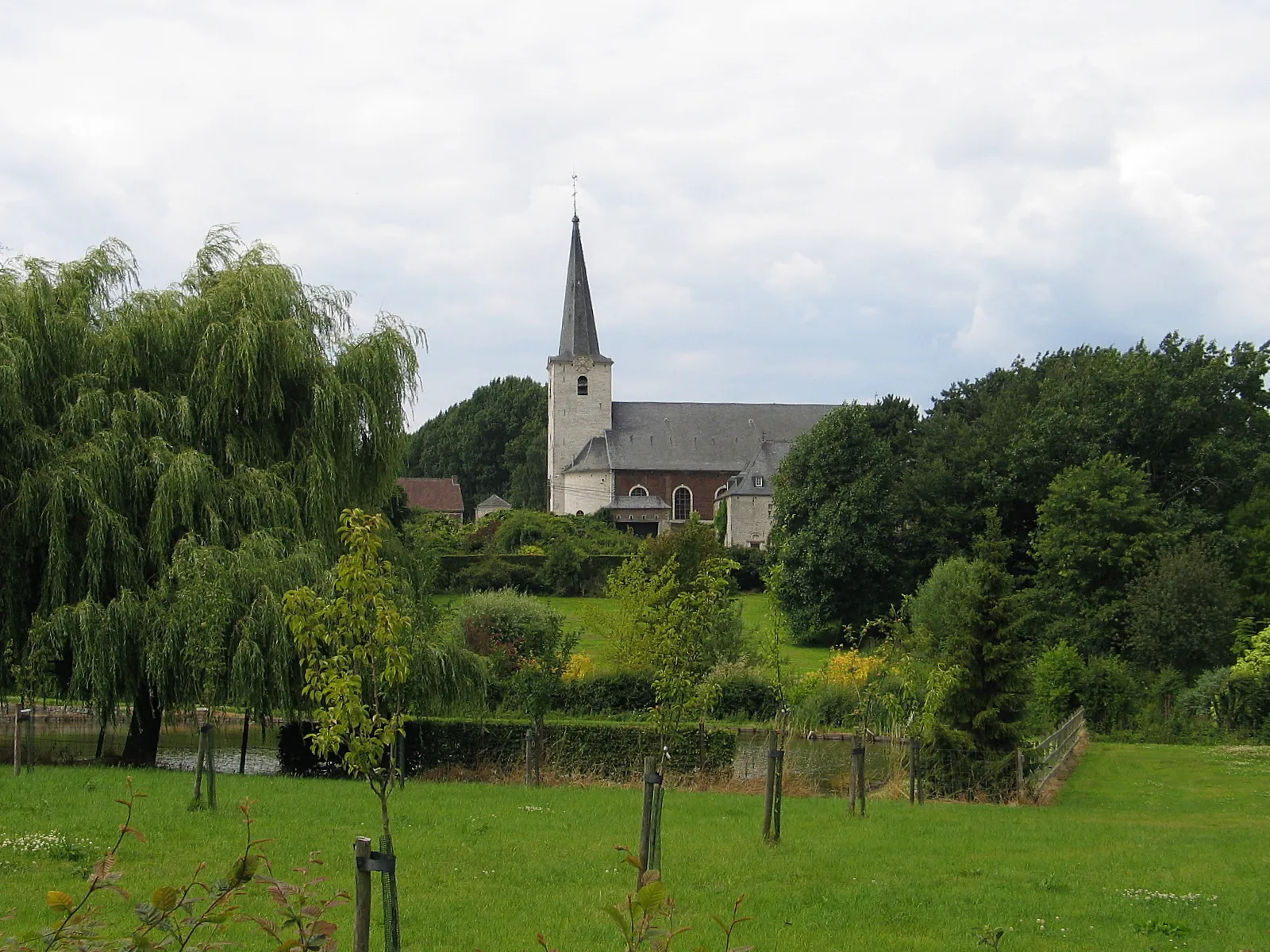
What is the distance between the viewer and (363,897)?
16.4 ft

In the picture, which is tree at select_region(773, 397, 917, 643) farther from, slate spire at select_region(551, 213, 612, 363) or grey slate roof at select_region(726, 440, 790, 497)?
slate spire at select_region(551, 213, 612, 363)

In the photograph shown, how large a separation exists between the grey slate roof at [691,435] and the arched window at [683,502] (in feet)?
4.22

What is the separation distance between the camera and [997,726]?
1761 cm

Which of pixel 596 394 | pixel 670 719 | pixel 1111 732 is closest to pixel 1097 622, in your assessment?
pixel 1111 732

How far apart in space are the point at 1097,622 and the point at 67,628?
87.7 feet

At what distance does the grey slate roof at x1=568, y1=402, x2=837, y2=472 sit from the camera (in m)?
72.8

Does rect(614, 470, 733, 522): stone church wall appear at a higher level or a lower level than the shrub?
higher

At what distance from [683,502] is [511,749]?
54.0 meters

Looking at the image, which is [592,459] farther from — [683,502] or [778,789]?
[778,789]

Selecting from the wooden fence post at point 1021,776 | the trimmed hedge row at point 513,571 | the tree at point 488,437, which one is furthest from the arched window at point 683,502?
the wooden fence post at point 1021,776

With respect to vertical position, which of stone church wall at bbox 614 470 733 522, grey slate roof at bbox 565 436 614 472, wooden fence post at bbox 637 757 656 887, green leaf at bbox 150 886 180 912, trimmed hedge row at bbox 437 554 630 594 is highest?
grey slate roof at bbox 565 436 614 472

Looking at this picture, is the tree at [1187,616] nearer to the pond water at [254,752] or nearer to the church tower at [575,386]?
the pond water at [254,752]

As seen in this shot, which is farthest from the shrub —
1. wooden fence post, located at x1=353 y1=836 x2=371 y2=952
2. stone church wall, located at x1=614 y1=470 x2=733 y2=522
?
wooden fence post, located at x1=353 y1=836 x2=371 y2=952

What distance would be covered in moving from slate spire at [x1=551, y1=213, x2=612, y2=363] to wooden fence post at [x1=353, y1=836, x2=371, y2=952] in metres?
68.5
